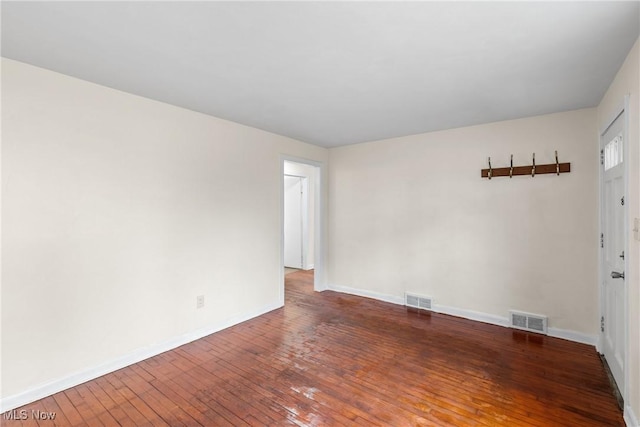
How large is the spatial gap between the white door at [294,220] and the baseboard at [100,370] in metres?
3.53

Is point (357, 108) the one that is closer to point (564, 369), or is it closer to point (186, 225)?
point (186, 225)

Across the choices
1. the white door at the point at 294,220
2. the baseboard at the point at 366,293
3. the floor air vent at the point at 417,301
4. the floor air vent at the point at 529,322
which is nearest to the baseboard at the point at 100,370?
the baseboard at the point at 366,293

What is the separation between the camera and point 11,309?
208cm

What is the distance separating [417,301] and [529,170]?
2152mm

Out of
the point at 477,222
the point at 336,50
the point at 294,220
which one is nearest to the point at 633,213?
the point at 477,222

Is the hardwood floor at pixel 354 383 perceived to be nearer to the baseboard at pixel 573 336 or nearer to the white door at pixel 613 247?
the baseboard at pixel 573 336

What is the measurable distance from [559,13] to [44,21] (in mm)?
2785

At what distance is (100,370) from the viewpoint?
2494 mm

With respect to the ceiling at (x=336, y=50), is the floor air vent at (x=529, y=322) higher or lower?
lower

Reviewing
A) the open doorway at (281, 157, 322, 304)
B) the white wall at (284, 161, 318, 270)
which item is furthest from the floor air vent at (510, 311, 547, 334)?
the white wall at (284, 161, 318, 270)

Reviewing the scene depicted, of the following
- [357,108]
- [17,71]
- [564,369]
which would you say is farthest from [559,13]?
[17,71]

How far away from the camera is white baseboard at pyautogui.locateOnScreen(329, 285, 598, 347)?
310 cm

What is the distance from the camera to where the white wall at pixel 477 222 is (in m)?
3.13

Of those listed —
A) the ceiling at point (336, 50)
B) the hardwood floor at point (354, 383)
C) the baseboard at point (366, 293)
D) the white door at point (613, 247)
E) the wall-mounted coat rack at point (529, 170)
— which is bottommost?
the hardwood floor at point (354, 383)
